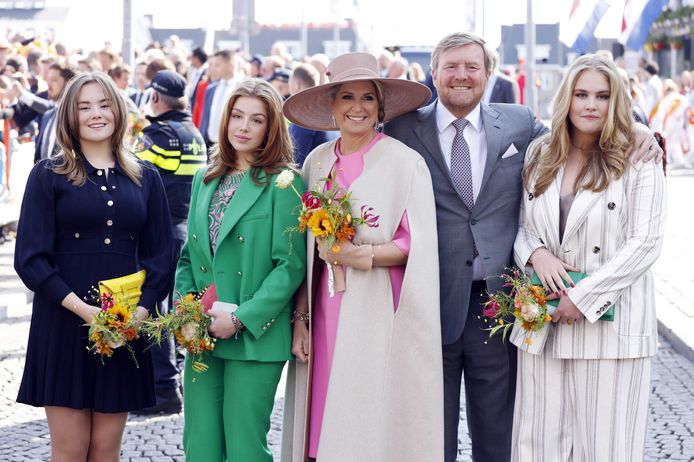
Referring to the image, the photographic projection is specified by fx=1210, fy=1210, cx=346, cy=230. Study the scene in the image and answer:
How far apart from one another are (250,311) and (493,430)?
133 cm

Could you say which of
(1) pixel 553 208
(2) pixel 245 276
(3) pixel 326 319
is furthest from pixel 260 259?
(1) pixel 553 208

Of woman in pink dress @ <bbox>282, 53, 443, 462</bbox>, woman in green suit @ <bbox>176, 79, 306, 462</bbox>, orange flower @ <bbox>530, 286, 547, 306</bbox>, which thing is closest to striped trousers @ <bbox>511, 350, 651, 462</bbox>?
orange flower @ <bbox>530, 286, 547, 306</bbox>

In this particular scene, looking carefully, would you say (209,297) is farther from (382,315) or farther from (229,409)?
(382,315)

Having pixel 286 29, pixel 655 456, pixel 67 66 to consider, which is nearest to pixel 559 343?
pixel 655 456

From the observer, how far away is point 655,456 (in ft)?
22.0

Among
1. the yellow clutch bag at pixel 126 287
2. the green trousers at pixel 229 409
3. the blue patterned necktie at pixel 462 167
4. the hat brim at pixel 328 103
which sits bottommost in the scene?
the green trousers at pixel 229 409

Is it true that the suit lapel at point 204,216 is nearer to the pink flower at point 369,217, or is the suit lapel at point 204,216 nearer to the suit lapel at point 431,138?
the pink flower at point 369,217

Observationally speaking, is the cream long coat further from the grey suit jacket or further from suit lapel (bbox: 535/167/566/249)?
suit lapel (bbox: 535/167/566/249)

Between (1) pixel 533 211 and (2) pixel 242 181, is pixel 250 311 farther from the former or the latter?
(1) pixel 533 211

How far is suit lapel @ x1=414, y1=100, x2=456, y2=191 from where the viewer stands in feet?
17.6

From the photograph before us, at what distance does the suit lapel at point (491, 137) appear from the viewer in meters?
5.34

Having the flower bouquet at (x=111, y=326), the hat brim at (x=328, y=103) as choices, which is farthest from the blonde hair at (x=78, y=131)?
the hat brim at (x=328, y=103)

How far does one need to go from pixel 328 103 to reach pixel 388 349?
1155 millimetres

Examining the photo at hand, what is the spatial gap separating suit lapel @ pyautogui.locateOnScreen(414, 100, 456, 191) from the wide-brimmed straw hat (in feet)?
0.23
